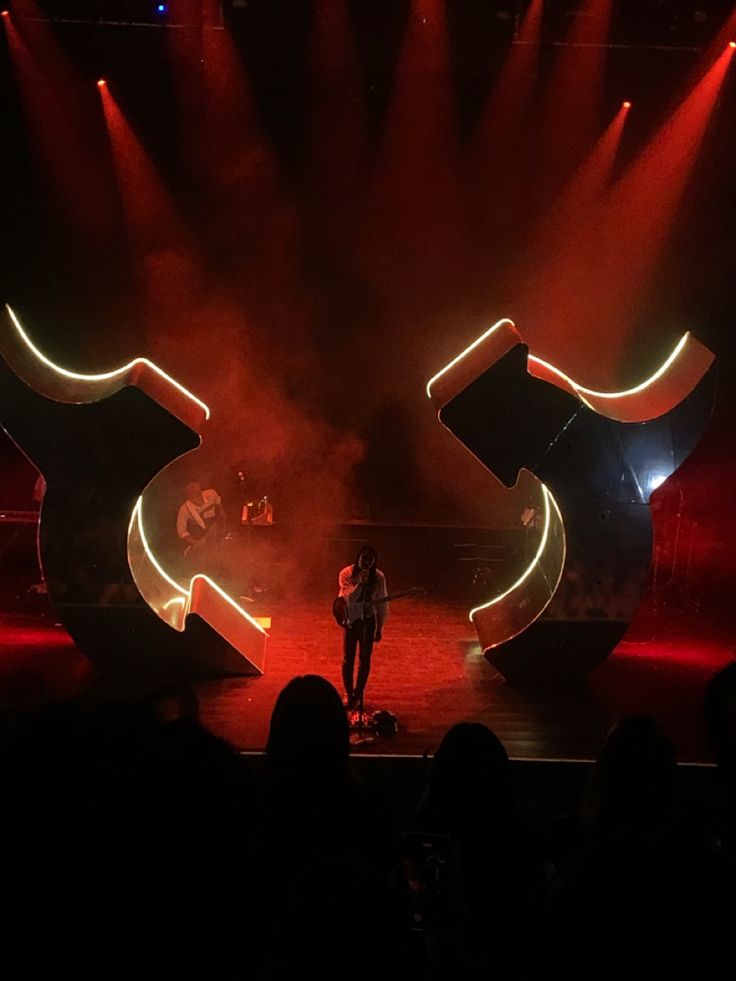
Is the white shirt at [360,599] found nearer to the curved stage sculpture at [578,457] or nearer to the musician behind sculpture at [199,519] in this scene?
the curved stage sculpture at [578,457]

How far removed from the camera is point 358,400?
13.6m

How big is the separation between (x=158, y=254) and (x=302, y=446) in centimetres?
345

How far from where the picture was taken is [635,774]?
3.40m

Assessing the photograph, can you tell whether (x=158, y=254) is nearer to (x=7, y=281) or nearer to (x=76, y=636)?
(x=7, y=281)

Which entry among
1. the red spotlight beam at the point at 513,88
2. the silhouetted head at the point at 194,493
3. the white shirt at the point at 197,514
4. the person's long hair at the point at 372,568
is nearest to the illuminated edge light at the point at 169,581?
the person's long hair at the point at 372,568

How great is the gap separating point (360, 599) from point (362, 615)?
0.44 ft

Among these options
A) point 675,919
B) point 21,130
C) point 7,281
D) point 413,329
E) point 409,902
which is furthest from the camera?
point 413,329

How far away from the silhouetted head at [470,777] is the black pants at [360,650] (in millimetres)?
3989

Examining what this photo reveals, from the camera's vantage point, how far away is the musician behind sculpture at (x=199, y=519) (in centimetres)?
1084

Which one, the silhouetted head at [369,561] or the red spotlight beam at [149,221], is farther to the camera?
the red spotlight beam at [149,221]

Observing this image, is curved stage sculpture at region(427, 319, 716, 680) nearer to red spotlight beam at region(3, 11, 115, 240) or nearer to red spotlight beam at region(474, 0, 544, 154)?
red spotlight beam at region(474, 0, 544, 154)

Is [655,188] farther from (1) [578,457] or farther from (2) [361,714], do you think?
(2) [361,714]

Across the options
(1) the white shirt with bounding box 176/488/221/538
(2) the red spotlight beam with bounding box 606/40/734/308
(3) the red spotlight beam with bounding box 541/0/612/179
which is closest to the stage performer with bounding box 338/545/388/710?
(1) the white shirt with bounding box 176/488/221/538

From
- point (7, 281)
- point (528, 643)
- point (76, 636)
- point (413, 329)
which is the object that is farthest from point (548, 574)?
point (7, 281)
